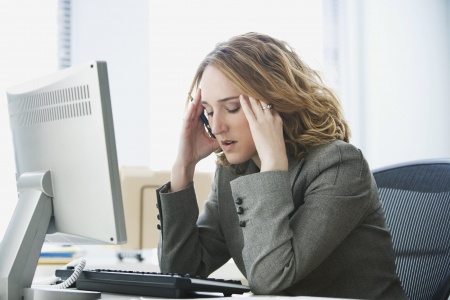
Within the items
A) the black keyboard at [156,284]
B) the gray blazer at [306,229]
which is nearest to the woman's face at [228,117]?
the gray blazer at [306,229]

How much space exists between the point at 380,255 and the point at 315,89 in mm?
408

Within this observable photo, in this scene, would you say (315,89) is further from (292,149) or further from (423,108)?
(423,108)

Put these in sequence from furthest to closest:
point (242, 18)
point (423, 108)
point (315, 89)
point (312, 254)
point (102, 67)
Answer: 1. point (423, 108)
2. point (242, 18)
3. point (315, 89)
4. point (312, 254)
5. point (102, 67)

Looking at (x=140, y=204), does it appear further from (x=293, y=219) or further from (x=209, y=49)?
(x=209, y=49)

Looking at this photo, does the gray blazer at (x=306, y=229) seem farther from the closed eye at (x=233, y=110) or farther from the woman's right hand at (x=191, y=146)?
the closed eye at (x=233, y=110)

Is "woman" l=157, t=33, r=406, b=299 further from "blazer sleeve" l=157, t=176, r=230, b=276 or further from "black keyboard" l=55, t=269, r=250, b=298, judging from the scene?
"black keyboard" l=55, t=269, r=250, b=298

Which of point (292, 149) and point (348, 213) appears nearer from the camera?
point (348, 213)

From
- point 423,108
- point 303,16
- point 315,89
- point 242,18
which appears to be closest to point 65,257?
point 315,89

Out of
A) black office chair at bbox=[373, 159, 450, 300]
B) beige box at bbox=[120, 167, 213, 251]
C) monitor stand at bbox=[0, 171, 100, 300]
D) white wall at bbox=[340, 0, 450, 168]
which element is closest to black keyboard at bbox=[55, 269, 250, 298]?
monitor stand at bbox=[0, 171, 100, 300]

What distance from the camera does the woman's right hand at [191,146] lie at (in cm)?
154

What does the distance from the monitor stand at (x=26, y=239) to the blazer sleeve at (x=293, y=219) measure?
338mm

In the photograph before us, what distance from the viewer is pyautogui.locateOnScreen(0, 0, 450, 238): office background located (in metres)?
3.60

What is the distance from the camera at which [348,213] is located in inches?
49.3

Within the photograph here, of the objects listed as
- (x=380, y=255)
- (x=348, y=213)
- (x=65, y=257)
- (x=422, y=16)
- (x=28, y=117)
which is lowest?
(x=65, y=257)
